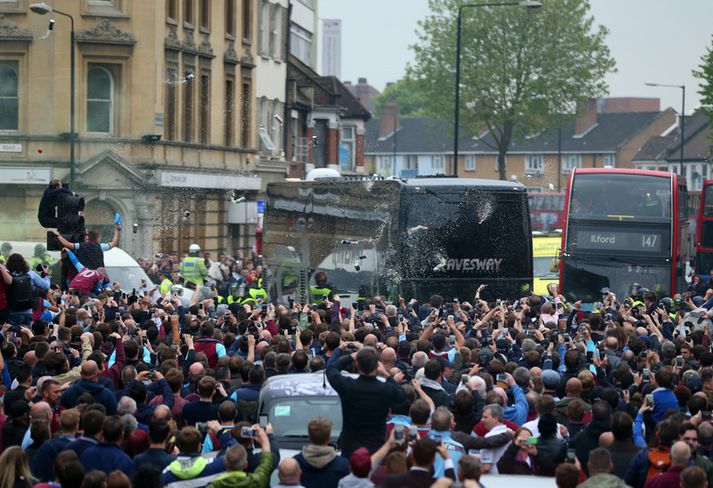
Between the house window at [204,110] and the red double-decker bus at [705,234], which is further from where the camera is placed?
the house window at [204,110]

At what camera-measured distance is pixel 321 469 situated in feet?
29.6

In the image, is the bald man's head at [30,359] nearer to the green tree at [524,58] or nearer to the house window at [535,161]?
the green tree at [524,58]

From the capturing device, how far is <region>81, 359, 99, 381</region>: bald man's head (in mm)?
11336

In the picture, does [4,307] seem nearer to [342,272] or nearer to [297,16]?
[342,272]

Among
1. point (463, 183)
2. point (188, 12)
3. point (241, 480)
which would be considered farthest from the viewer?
point (188, 12)

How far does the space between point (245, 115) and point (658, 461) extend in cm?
4095

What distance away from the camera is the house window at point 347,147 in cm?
6854

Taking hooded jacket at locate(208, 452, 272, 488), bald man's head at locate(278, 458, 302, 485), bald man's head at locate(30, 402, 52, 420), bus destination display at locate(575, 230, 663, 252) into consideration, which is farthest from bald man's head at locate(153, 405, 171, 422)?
bus destination display at locate(575, 230, 663, 252)

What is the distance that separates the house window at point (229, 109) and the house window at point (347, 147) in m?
19.2

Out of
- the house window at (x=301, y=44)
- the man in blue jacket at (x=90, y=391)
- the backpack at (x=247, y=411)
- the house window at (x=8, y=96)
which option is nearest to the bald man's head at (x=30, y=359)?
the man in blue jacket at (x=90, y=391)

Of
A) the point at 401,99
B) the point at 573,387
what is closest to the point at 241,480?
the point at 573,387

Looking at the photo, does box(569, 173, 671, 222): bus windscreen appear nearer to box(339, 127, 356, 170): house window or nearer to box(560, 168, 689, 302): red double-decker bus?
box(560, 168, 689, 302): red double-decker bus

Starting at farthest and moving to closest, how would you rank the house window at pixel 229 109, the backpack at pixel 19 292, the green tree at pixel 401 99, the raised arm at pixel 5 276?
the green tree at pixel 401 99 → the house window at pixel 229 109 → the backpack at pixel 19 292 → the raised arm at pixel 5 276

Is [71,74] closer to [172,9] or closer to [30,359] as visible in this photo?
[172,9]
